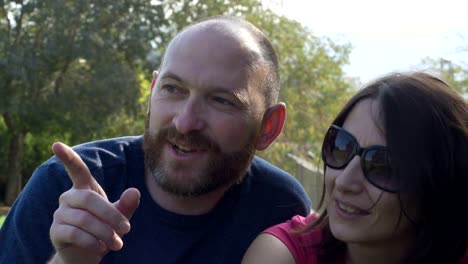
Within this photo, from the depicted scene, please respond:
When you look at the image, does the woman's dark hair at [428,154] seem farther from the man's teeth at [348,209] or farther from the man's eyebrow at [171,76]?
the man's eyebrow at [171,76]

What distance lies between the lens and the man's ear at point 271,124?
9.07 ft

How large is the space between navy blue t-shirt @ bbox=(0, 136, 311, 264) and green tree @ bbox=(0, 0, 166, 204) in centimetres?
1647

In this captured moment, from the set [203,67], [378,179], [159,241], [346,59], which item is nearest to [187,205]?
[159,241]

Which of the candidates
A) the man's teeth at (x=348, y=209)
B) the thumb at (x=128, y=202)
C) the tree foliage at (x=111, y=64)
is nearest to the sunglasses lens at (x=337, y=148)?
the man's teeth at (x=348, y=209)

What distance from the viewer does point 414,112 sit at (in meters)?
2.08

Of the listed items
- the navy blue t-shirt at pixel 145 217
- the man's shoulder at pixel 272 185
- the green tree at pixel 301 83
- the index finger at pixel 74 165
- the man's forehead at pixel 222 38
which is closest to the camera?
the index finger at pixel 74 165

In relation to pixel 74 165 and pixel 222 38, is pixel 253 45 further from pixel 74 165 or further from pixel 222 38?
pixel 74 165

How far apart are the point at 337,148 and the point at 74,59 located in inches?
698

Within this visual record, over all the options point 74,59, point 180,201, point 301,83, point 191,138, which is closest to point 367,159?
point 191,138

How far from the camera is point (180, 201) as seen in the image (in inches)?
99.1

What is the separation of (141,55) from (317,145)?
229 inches

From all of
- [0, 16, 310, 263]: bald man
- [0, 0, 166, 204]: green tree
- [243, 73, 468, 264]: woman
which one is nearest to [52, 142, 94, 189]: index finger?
[0, 16, 310, 263]: bald man

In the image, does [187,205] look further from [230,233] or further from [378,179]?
[378,179]

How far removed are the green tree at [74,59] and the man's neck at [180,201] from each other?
54.2ft
